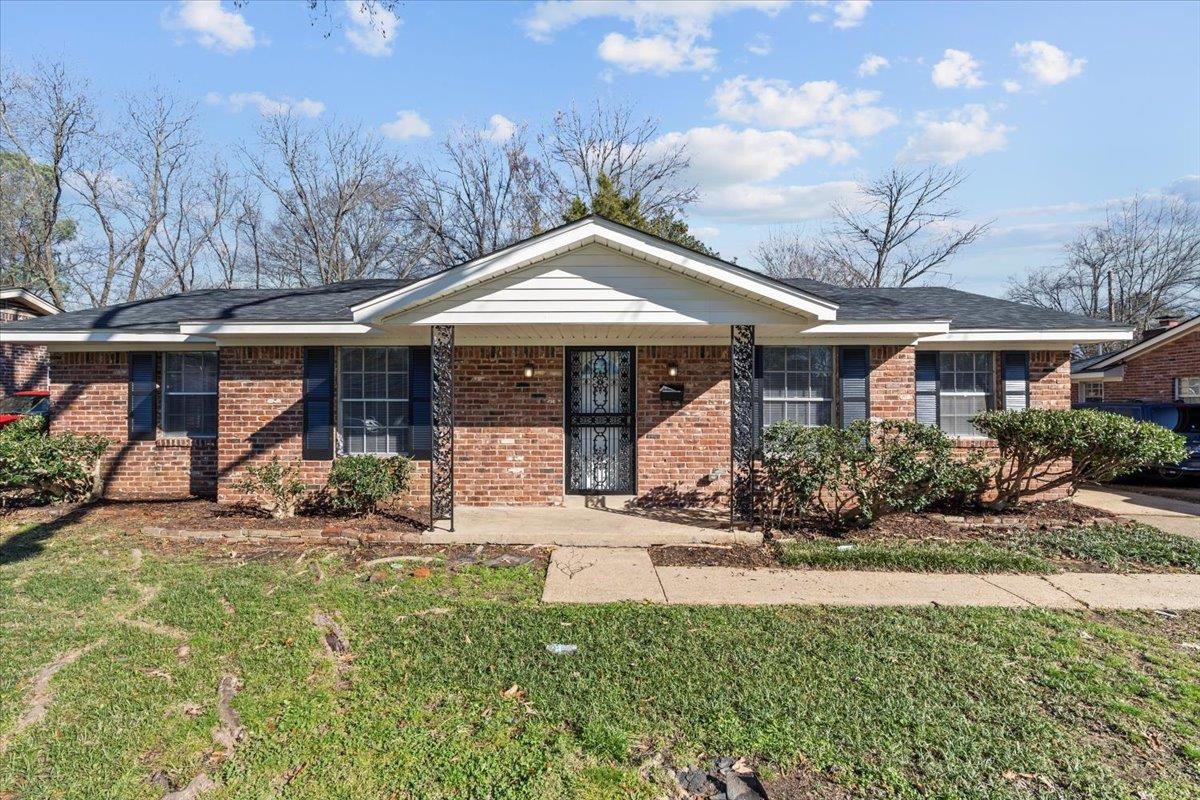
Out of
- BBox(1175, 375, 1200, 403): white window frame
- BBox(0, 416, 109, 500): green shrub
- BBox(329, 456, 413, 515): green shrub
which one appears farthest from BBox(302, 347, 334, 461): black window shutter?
BBox(1175, 375, 1200, 403): white window frame

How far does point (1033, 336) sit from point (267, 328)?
10599mm

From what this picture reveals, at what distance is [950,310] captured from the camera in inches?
387

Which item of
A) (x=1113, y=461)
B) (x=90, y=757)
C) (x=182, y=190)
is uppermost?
(x=182, y=190)

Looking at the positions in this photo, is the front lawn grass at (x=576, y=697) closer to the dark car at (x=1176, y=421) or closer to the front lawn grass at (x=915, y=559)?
the front lawn grass at (x=915, y=559)

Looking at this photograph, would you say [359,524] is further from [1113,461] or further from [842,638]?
[1113,461]

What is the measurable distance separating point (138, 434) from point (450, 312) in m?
5.89

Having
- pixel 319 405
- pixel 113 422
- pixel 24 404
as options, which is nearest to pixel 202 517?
pixel 319 405

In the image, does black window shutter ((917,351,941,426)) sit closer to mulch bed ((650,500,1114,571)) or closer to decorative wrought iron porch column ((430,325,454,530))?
mulch bed ((650,500,1114,571))

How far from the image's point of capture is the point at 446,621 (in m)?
4.78

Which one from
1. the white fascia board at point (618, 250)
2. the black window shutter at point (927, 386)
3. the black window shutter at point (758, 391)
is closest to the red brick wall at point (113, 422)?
the white fascia board at point (618, 250)

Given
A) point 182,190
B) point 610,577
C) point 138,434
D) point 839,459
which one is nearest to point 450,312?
point 610,577

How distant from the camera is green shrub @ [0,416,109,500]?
825cm

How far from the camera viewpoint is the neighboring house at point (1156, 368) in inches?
582

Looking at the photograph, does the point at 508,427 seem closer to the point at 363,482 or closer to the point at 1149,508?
the point at 363,482
